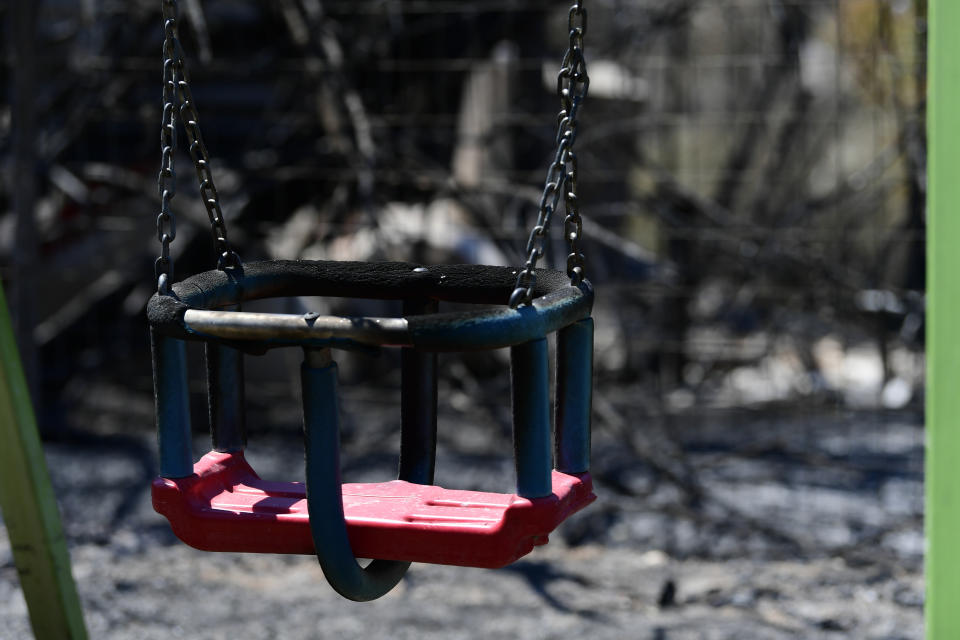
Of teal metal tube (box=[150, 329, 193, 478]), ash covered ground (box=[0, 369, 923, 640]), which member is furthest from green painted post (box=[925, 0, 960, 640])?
ash covered ground (box=[0, 369, 923, 640])

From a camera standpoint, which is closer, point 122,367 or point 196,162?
point 196,162

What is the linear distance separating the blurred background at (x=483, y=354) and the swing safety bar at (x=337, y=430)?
153 centimetres

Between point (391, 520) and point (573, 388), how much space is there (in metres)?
0.32

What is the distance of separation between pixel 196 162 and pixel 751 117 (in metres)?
3.09

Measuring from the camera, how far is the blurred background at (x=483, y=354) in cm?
335

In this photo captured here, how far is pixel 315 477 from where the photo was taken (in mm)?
1419

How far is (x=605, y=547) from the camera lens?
3.74 m

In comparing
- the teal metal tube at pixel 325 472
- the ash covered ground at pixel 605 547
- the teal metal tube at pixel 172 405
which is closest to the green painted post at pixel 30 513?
the teal metal tube at pixel 172 405

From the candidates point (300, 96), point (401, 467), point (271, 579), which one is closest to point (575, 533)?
point (271, 579)

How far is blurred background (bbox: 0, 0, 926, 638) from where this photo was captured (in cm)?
335

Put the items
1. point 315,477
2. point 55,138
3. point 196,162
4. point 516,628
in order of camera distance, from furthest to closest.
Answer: point 55,138 → point 516,628 → point 196,162 → point 315,477

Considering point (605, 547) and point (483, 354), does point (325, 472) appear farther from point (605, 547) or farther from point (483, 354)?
point (483, 354)

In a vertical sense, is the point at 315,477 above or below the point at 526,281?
below

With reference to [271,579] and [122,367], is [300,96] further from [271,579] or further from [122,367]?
[271,579]
